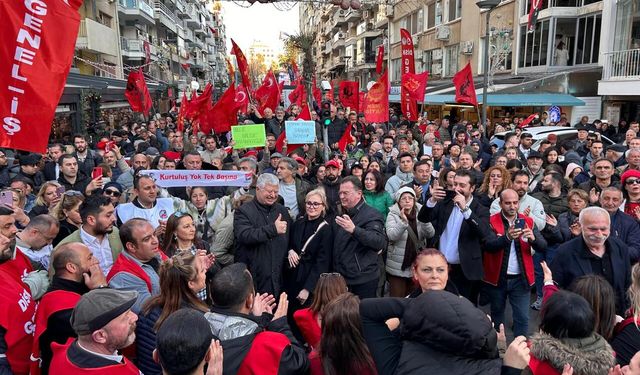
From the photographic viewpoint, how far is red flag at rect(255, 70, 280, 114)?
1336 centimetres

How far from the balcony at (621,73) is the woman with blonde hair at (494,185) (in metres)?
12.5

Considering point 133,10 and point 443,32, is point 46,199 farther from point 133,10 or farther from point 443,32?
point 133,10

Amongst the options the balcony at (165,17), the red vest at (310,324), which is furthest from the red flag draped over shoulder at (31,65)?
the balcony at (165,17)

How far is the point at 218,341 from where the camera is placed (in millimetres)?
2232

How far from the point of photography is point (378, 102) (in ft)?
Answer: 41.2

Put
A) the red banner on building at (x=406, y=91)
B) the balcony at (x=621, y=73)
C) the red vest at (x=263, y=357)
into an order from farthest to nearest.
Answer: the balcony at (x=621, y=73), the red banner on building at (x=406, y=91), the red vest at (x=263, y=357)

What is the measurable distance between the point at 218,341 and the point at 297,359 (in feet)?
1.40

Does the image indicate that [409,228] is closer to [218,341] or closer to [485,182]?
[485,182]

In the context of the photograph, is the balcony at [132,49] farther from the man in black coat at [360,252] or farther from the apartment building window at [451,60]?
the man in black coat at [360,252]

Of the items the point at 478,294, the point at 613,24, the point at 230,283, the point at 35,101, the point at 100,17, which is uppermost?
the point at 100,17

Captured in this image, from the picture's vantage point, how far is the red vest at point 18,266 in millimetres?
3049

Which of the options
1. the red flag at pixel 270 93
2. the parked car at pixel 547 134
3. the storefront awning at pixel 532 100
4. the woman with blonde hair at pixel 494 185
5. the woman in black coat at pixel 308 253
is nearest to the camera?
the woman in black coat at pixel 308 253

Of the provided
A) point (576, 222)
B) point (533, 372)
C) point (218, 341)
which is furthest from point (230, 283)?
point (576, 222)

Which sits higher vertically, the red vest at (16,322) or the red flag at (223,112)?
the red flag at (223,112)
